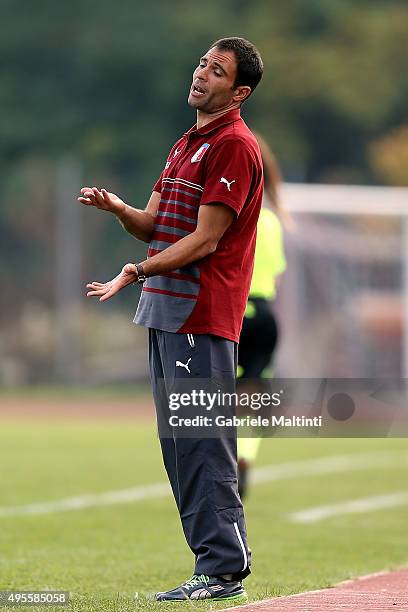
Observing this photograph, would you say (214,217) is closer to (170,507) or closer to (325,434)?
(325,434)

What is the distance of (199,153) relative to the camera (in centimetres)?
644

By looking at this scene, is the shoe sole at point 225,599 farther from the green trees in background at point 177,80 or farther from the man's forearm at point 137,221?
the green trees in background at point 177,80

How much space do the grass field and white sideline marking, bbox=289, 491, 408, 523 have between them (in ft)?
0.44

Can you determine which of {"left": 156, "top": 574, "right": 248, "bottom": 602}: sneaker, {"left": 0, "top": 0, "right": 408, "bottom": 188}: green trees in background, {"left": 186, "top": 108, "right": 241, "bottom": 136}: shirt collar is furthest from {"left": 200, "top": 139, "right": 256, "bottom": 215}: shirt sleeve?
{"left": 0, "top": 0, "right": 408, "bottom": 188}: green trees in background

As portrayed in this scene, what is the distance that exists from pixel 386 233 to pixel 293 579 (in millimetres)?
20526

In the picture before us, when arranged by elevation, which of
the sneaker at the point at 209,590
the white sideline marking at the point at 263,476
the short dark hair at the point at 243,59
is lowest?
the white sideline marking at the point at 263,476

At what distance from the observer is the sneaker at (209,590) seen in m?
6.37

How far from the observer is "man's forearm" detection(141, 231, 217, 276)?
246 inches

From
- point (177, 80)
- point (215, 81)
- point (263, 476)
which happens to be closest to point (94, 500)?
point (263, 476)

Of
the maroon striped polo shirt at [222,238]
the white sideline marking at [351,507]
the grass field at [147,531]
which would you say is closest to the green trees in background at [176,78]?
the grass field at [147,531]

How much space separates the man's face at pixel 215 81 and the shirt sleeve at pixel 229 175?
0.26 metres

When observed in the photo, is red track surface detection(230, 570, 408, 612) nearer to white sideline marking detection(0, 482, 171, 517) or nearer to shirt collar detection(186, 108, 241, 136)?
shirt collar detection(186, 108, 241, 136)

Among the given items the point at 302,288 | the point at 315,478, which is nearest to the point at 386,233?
the point at 302,288

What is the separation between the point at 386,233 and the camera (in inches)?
1108
